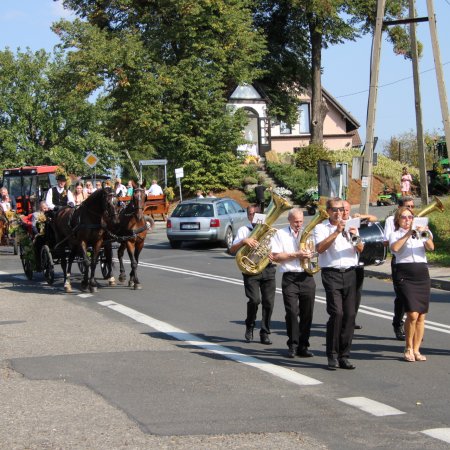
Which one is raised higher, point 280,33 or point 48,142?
point 280,33

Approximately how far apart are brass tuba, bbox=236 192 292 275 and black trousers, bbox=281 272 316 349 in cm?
52

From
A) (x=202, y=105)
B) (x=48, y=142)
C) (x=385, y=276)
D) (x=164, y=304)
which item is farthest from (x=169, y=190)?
(x=164, y=304)

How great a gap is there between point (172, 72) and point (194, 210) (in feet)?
68.7

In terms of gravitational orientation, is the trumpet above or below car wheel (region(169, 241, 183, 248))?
above

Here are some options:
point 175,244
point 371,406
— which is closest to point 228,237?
point 175,244

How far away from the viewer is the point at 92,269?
17297mm

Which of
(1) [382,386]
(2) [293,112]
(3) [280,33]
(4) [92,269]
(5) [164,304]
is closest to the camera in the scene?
(1) [382,386]

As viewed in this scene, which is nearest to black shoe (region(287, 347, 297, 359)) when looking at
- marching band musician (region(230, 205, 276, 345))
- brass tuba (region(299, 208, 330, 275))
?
brass tuba (region(299, 208, 330, 275))

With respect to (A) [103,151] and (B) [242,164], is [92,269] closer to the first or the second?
(B) [242,164]

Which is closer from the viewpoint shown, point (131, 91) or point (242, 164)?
point (131, 91)

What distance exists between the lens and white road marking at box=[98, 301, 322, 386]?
31.1ft

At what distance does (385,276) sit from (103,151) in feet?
158

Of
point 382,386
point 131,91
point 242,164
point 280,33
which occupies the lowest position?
point 382,386

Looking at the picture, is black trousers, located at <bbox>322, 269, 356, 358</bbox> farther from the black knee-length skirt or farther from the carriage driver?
the carriage driver
